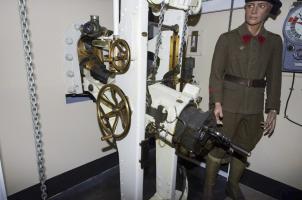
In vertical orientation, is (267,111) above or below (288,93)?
below

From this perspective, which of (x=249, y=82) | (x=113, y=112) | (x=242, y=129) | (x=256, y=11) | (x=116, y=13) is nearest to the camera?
(x=116, y=13)

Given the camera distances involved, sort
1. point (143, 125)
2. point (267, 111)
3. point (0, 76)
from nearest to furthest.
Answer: point (143, 125) < point (0, 76) < point (267, 111)

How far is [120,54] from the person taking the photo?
1.23 metres

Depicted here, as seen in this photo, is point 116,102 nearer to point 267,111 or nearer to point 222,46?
point 222,46

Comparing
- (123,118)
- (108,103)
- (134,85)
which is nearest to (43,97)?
(108,103)

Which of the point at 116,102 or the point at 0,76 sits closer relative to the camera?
the point at 116,102

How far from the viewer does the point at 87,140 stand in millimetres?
2129

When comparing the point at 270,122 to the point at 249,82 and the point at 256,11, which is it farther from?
the point at 256,11

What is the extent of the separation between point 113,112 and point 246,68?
1144 mm

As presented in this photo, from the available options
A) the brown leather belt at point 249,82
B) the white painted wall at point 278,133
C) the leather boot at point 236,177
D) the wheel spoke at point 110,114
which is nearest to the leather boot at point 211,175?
the leather boot at point 236,177

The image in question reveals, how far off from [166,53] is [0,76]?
117cm

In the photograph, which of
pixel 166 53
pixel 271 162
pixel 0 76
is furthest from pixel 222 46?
pixel 0 76

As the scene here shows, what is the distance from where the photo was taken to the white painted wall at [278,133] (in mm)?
1795

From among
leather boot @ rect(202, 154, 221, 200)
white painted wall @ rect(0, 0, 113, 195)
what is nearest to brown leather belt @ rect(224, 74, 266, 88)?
leather boot @ rect(202, 154, 221, 200)
